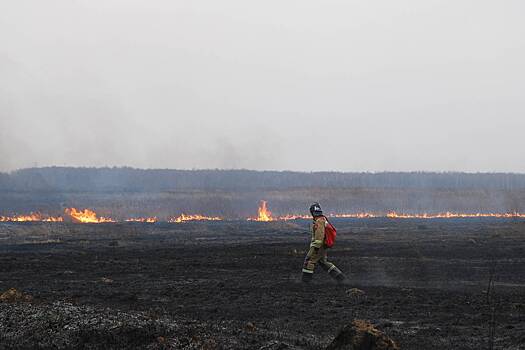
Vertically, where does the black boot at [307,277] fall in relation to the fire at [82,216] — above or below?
above

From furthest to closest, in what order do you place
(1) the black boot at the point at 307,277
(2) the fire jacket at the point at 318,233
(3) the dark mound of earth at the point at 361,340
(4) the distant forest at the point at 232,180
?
1. (4) the distant forest at the point at 232,180
2. (1) the black boot at the point at 307,277
3. (2) the fire jacket at the point at 318,233
4. (3) the dark mound of earth at the point at 361,340

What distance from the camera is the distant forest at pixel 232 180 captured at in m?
96.8

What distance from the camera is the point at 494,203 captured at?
9519 centimetres

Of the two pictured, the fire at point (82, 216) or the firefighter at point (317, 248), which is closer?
the firefighter at point (317, 248)

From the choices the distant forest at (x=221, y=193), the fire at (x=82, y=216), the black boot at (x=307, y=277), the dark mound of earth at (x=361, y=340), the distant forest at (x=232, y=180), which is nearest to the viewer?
the dark mound of earth at (x=361, y=340)

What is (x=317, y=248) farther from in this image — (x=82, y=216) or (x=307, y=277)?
(x=82, y=216)

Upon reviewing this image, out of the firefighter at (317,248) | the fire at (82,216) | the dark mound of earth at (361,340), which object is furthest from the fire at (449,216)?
the dark mound of earth at (361,340)

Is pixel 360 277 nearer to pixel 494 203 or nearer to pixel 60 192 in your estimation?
pixel 60 192

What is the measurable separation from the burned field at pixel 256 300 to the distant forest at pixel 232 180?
71.0m

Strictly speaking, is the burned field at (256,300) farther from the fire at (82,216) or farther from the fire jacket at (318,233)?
the fire at (82,216)

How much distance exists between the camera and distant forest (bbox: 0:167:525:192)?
96.8 meters

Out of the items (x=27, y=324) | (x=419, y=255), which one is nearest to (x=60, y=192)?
(x=419, y=255)

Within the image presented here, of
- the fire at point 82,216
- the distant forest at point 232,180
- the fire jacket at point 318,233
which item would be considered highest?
the distant forest at point 232,180

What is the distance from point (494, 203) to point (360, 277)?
83.4 meters
